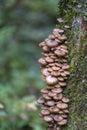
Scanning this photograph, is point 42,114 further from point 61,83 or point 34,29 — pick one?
point 34,29

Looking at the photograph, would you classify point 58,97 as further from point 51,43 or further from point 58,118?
point 51,43

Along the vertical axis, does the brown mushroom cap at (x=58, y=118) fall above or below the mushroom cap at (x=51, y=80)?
below

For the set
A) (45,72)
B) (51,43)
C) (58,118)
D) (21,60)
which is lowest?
(58,118)

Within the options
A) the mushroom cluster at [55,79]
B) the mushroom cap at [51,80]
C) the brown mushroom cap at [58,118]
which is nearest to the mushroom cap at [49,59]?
the mushroom cluster at [55,79]

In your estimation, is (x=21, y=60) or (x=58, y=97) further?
(x=21, y=60)

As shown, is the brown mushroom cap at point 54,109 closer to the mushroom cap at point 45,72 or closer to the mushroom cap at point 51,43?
the mushroom cap at point 45,72

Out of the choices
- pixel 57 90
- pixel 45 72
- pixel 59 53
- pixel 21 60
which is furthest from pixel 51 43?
pixel 21 60
